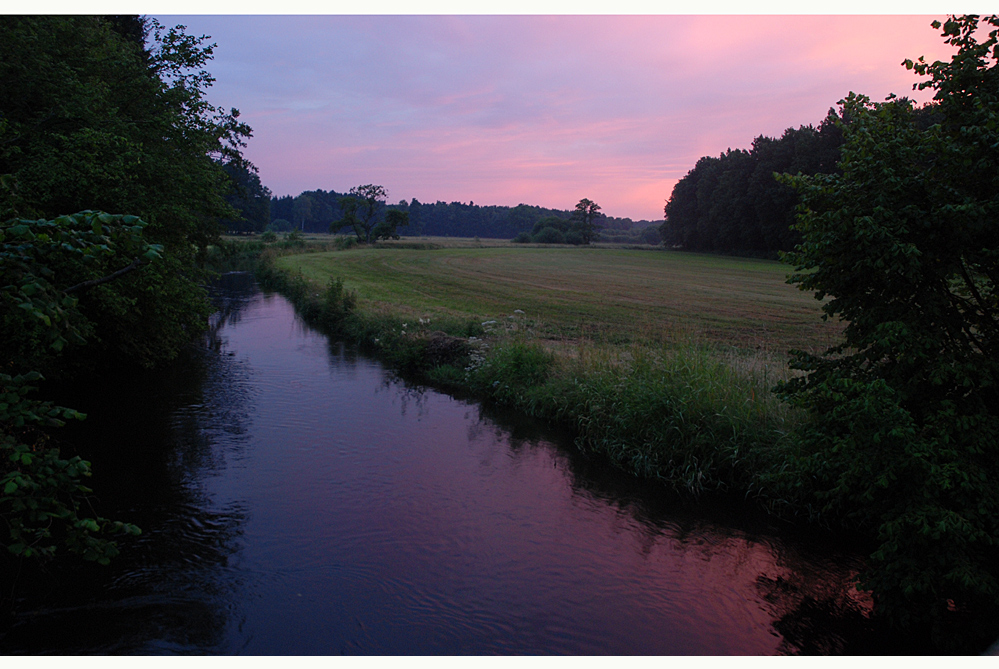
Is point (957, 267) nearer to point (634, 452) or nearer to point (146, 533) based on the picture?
point (634, 452)

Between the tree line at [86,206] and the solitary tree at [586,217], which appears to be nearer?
the tree line at [86,206]

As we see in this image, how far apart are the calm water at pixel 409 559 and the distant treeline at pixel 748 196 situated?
45074mm

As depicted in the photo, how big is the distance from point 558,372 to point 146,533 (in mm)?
8263

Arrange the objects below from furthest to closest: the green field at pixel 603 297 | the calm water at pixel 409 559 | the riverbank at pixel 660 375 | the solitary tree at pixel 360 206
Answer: the solitary tree at pixel 360 206
the green field at pixel 603 297
the riverbank at pixel 660 375
the calm water at pixel 409 559

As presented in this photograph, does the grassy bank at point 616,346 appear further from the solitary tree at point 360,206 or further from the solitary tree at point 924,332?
the solitary tree at point 360,206

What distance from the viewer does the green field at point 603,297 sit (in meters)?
19.0

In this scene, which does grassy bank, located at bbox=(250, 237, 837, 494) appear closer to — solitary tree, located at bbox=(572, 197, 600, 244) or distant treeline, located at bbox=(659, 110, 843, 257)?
distant treeline, located at bbox=(659, 110, 843, 257)

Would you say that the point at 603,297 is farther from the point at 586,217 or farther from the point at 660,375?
the point at 586,217

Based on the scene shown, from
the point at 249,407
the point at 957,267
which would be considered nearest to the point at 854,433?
the point at 957,267

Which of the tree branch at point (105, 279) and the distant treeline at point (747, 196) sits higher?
the distant treeline at point (747, 196)

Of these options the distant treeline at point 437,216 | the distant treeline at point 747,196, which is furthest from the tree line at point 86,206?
the distant treeline at point 437,216

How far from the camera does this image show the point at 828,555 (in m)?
7.62

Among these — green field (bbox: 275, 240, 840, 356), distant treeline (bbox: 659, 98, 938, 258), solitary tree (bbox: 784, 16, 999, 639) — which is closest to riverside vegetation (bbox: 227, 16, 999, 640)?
solitary tree (bbox: 784, 16, 999, 639)

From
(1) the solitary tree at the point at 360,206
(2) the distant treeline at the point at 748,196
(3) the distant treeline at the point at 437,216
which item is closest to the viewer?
(2) the distant treeline at the point at 748,196
